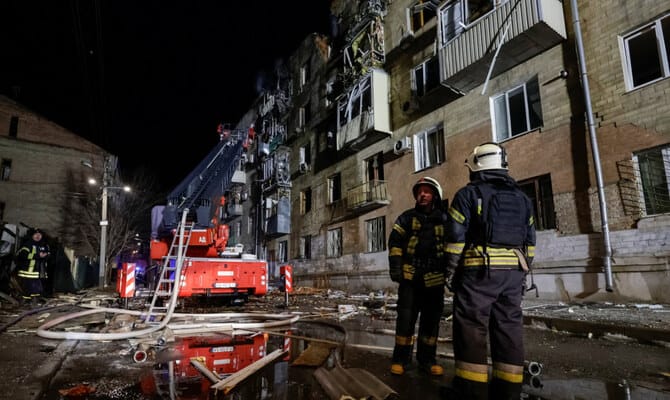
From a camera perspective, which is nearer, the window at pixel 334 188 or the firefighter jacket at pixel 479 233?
the firefighter jacket at pixel 479 233

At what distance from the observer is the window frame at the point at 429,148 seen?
14312 mm

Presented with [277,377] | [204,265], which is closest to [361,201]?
[204,265]

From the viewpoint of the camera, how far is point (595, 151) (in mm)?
9023

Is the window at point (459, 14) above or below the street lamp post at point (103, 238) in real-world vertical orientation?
above

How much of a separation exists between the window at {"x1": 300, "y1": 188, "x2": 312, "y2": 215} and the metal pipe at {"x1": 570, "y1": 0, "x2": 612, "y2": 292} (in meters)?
15.5

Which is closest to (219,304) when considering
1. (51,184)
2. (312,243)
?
(312,243)

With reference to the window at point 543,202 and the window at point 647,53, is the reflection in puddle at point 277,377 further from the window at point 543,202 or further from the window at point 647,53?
the window at point 647,53

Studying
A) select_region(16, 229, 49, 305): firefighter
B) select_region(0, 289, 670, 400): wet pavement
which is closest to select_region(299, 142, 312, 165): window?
select_region(16, 229, 49, 305): firefighter

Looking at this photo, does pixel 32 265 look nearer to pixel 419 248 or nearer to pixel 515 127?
pixel 419 248

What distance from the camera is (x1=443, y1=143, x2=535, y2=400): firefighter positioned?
2.82 metres

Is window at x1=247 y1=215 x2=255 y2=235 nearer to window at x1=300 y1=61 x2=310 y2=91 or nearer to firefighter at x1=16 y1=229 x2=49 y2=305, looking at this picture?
window at x1=300 y1=61 x2=310 y2=91

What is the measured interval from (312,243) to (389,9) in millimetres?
12475

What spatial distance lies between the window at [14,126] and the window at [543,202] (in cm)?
3510

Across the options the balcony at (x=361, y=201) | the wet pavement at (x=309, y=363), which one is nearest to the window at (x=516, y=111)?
the balcony at (x=361, y=201)
